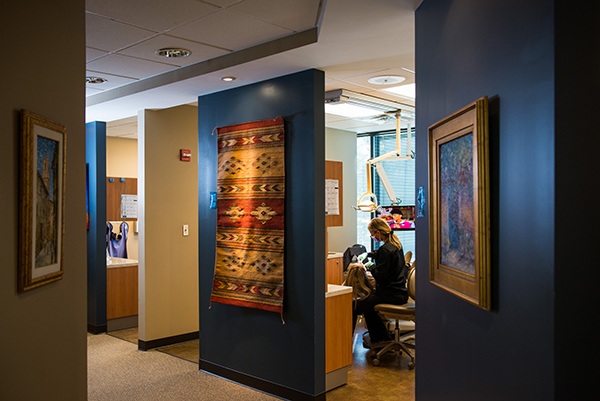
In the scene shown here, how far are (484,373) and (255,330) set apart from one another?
8.87ft

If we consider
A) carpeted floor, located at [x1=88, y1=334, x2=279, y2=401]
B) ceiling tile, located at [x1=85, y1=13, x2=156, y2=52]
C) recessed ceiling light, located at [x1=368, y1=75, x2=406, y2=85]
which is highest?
ceiling tile, located at [x1=85, y1=13, x2=156, y2=52]

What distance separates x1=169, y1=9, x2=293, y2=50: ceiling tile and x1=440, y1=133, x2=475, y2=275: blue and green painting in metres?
1.61

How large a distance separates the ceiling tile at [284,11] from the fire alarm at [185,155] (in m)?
2.90

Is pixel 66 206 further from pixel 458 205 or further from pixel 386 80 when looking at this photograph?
pixel 386 80

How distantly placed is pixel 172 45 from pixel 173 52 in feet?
0.54

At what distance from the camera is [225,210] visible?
4.38 metres

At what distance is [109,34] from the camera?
3320mm

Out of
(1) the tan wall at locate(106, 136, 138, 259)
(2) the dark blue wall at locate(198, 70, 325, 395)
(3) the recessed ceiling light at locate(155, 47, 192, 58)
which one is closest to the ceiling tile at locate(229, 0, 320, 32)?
(2) the dark blue wall at locate(198, 70, 325, 395)

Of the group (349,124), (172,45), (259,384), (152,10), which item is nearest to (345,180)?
(349,124)

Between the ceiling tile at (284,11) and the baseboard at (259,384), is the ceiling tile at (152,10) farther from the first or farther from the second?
the baseboard at (259,384)

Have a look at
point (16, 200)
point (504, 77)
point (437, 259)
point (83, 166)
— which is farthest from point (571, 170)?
point (83, 166)

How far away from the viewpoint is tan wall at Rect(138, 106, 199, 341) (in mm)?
5414

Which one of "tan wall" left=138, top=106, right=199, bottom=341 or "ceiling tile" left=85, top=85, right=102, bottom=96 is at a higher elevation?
"ceiling tile" left=85, top=85, right=102, bottom=96

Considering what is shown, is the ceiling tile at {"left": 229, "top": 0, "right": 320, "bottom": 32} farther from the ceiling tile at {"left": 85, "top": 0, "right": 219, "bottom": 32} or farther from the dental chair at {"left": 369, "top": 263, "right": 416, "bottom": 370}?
the dental chair at {"left": 369, "top": 263, "right": 416, "bottom": 370}
